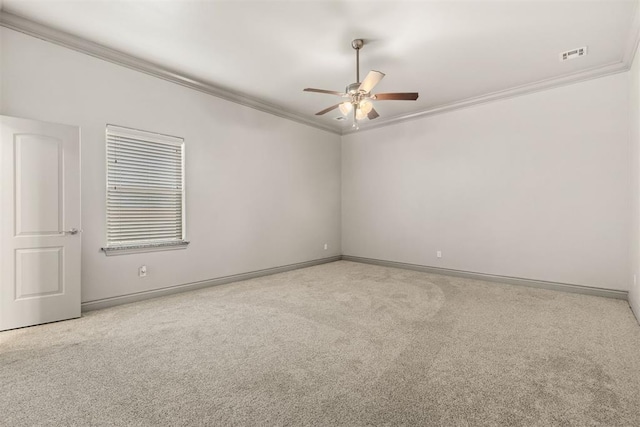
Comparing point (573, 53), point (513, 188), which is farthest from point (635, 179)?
point (573, 53)

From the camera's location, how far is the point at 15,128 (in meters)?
2.95

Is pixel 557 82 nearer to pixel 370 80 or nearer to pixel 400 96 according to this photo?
pixel 400 96

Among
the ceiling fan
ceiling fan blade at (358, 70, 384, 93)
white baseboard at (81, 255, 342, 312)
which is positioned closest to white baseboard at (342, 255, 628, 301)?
white baseboard at (81, 255, 342, 312)

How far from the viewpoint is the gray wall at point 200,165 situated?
129 inches

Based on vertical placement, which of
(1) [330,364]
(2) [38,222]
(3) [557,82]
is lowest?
(1) [330,364]

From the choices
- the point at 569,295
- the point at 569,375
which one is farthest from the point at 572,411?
the point at 569,295

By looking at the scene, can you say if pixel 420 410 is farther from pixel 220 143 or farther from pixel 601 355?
pixel 220 143

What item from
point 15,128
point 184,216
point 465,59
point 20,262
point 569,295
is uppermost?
point 465,59

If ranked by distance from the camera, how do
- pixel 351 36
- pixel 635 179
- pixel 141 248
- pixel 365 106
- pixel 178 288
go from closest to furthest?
1. pixel 351 36
2. pixel 635 179
3. pixel 365 106
4. pixel 141 248
5. pixel 178 288

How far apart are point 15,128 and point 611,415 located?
17.2ft

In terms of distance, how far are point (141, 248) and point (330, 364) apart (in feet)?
9.93

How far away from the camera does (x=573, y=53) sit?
364 cm

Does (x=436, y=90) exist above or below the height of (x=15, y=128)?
above

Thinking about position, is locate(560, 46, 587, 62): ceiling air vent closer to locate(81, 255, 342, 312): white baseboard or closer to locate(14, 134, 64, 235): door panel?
locate(81, 255, 342, 312): white baseboard
